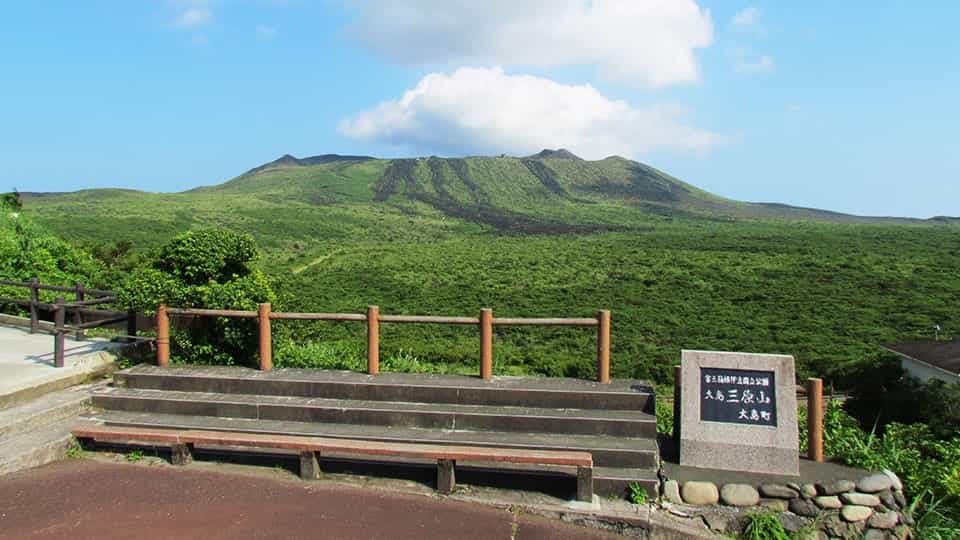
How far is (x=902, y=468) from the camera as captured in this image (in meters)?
6.29

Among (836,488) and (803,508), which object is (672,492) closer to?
(803,508)

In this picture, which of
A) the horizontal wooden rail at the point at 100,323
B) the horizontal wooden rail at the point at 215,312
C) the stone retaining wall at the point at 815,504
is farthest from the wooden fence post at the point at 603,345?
the horizontal wooden rail at the point at 100,323

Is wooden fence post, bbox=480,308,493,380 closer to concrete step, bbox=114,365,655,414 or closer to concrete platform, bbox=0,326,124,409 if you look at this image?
concrete step, bbox=114,365,655,414

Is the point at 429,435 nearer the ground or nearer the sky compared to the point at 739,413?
nearer the ground

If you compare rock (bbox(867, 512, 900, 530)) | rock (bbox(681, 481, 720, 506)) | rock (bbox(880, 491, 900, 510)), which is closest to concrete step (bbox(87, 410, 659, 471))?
rock (bbox(681, 481, 720, 506))

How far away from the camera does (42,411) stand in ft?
22.4

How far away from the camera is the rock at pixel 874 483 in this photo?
5679 millimetres

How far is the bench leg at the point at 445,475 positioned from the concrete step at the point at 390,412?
841 millimetres

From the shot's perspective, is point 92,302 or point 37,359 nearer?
point 37,359

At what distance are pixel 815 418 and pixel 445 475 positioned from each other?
11.2 feet

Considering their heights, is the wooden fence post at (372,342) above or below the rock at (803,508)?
above

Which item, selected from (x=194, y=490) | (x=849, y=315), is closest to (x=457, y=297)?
(x=849, y=315)

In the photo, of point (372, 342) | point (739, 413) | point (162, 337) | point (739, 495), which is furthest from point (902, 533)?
point (162, 337)

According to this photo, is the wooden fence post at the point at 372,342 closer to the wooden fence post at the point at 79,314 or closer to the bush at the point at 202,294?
the bush at the point at 202,294
